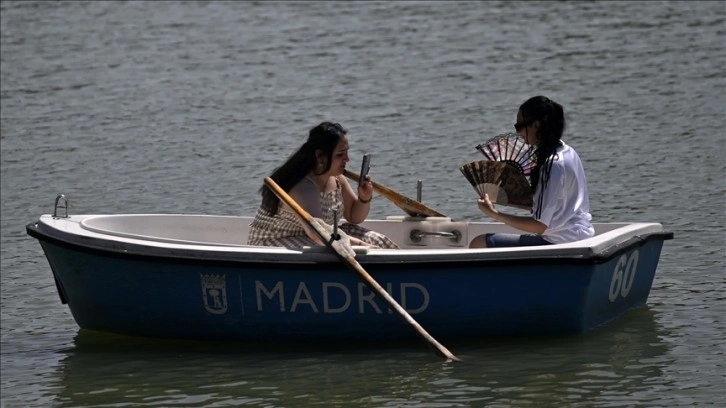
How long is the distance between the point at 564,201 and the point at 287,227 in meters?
1.64

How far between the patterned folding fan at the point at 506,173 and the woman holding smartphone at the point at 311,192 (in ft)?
2.18

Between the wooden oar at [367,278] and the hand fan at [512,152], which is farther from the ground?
the hand fan at [512,152]

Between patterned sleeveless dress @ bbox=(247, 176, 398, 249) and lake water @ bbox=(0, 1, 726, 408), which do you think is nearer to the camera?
lake water @ bbox=(0, 1, 726, 408)

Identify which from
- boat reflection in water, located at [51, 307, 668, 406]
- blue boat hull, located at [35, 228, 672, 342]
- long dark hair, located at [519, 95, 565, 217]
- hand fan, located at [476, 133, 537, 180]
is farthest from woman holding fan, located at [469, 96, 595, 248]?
boat reflection in water, located at [51, 307, 668, 406]

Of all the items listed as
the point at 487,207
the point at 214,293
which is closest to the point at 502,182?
the point at 487,207

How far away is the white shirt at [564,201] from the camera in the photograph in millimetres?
10578

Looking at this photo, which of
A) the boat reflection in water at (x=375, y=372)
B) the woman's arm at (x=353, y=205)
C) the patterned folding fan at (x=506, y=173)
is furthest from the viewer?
the woman's arm at (x=353, y=205)

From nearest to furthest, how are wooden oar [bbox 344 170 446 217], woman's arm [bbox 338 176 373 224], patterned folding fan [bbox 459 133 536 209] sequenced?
patterned folding fan [bbox 459 133 536 209] → woman's arm [bbox 338 176 373 224] → wooden oar [bbox 344 170 446 217]

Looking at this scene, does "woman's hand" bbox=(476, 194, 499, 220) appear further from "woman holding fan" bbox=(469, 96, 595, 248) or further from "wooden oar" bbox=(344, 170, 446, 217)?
"wooden oar" bbox=(344, 170, 446, 217)

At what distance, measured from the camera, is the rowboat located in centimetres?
1039

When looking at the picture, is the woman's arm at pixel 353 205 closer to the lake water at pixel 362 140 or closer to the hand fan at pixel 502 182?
the hand fan at pixel 502 182

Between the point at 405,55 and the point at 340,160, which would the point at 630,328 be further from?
the point at 405,55

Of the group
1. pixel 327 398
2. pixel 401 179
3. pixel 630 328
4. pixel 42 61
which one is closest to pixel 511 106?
pixel 401 179

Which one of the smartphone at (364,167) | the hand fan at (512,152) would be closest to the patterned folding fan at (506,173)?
the hand fan at (512,152)
